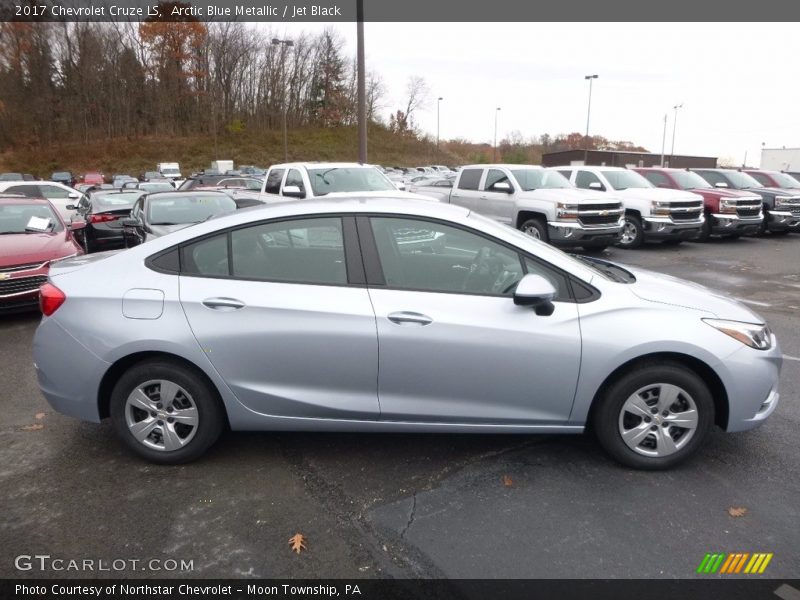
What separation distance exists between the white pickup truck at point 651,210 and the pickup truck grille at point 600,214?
1.17 m

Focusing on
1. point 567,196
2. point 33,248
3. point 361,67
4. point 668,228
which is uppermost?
point 361,67

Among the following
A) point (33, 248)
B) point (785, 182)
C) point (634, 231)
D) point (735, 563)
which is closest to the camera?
point (735, 563)

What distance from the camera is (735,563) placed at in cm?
282

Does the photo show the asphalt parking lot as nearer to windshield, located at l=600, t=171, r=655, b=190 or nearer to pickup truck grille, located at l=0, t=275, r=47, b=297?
pickup truck grille, located at l=0, t=275, r=47, b=297

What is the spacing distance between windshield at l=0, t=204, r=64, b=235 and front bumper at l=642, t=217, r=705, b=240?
40.3 feet

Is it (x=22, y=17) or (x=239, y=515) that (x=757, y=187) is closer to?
(x=239, y=515)

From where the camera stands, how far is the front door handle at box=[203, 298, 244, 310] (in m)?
3.54

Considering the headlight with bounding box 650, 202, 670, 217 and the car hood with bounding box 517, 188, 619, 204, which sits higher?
the car hood with bounding box 517, 188, 619, 204

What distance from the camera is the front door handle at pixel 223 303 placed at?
3535 mm

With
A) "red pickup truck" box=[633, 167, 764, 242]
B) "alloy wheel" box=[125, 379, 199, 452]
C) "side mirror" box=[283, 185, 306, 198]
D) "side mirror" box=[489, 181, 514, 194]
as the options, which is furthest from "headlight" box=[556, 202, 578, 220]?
"alloy wheel" box=[125, 379, 199, 452]

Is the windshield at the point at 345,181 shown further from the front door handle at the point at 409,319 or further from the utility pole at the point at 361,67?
the front door handle at the point at 409,319

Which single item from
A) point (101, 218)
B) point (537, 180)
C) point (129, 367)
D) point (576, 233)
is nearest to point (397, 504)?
point (129, 367)

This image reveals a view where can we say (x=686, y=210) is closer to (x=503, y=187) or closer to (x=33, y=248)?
(x=503, y=187)

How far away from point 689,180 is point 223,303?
16.5 metres
